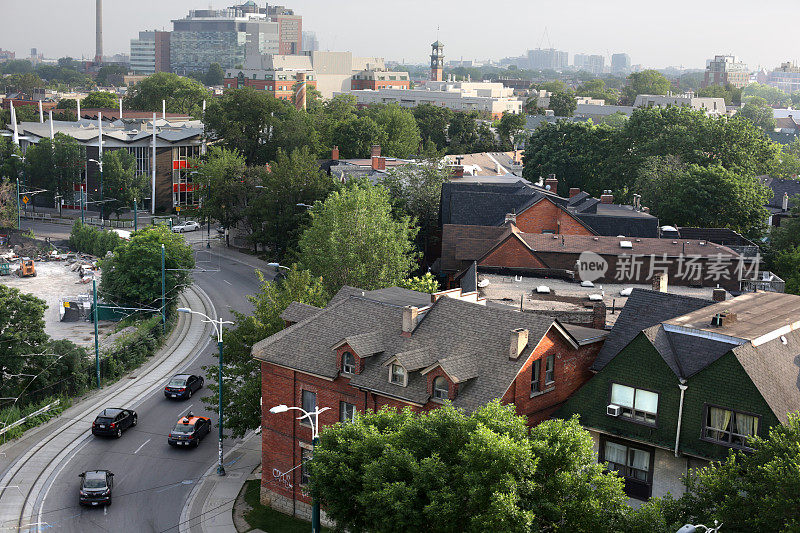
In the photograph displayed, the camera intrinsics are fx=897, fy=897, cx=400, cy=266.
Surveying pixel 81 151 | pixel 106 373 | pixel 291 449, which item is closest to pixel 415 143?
pixel 81 151

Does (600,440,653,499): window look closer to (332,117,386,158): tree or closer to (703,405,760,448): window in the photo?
(703,405,760,448): window

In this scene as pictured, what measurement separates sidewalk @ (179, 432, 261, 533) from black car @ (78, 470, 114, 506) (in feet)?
12.9

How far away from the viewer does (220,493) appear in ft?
151

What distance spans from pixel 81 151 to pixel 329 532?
338 feet

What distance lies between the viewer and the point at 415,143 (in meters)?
156

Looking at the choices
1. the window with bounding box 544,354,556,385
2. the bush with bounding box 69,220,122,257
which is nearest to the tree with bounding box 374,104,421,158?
the bush with bounding box 69,220,122,257

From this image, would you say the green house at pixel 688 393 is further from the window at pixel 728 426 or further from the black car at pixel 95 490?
the black car at pixel 95 490

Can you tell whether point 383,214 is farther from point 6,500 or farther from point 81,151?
point 81,151

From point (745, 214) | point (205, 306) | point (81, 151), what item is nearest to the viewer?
point (205, 306)

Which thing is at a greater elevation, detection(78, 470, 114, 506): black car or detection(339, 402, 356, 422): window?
detection(339, 402, 356, 422): window

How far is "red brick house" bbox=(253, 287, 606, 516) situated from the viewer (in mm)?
37531

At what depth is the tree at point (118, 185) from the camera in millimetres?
123875

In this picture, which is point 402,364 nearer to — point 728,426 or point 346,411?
point 346,411

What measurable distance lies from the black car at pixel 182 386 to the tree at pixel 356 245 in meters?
11.9
